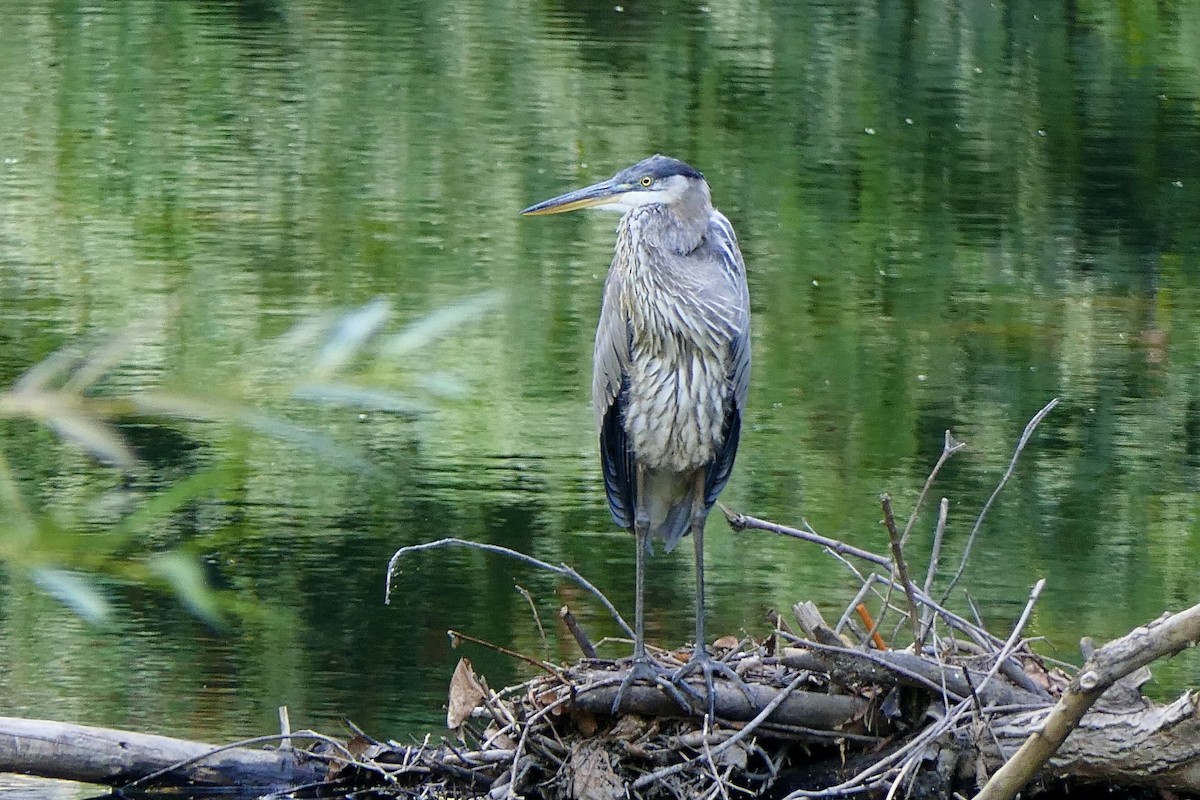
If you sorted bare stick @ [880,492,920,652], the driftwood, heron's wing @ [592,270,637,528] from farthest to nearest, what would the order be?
heron's wing @ [592,270,637,528], the driftwood, bare stick @ [880,492,920,652]

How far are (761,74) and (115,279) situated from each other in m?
3.44

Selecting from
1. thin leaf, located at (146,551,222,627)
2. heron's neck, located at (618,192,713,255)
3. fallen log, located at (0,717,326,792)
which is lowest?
fallen log, located at (0,717,326,792)

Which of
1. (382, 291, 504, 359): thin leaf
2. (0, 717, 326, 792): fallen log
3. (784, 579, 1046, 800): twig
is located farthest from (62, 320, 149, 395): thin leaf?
(0, 717, 326, 792): fallen log

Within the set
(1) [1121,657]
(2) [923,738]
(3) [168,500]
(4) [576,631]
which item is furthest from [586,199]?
(3) [168,500]

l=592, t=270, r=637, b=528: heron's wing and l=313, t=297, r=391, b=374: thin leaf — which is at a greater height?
l=313, t=297, r=391, b=374: thin leaf

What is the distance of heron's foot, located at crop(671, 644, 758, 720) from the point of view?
2630 millimetres

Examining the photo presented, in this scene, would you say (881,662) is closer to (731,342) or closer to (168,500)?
(731,342)

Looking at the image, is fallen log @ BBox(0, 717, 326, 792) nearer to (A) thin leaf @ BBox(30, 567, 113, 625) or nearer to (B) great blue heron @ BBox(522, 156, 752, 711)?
(B) great blue heron @ BBox(522, 156, 752, 711)

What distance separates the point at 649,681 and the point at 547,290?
358 cm

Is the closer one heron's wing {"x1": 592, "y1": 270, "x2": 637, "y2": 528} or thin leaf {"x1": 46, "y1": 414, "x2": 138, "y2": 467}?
thin leaf {"x1": 46, "y1": 414, "x2": 138, "y2": 467}

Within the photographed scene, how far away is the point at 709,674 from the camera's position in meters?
2.64

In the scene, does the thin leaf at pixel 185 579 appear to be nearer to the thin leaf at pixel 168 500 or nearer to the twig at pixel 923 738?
the thin leaf at pixel 168 500

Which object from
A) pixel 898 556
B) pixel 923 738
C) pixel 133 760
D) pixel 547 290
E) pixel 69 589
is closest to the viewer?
pixel 69 589

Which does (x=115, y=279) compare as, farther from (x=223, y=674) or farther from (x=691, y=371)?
(x=691, y=371)
